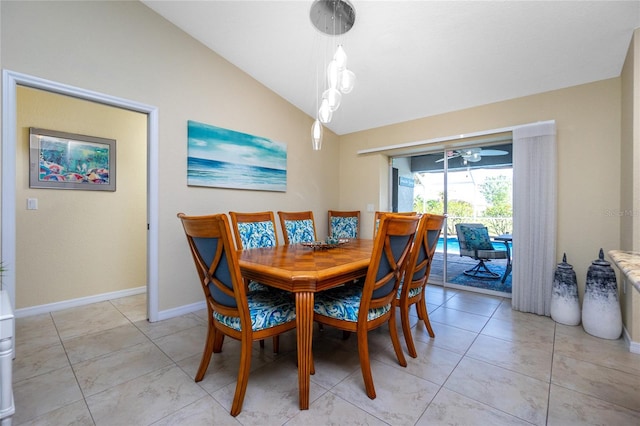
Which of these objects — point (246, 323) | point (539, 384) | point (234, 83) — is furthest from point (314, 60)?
point (539, 384)

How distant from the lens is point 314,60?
290 cm

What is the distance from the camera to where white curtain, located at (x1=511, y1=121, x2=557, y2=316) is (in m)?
2.72

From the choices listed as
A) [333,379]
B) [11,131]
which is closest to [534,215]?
[333,379]

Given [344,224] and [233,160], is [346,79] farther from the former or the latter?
[344,224]

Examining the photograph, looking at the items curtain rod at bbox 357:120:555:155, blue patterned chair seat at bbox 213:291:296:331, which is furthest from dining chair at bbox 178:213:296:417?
curtain rod at bbox 357:120:555:155

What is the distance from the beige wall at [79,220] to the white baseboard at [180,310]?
3.68ft

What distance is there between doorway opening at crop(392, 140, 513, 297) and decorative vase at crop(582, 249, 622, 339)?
3.09 ft

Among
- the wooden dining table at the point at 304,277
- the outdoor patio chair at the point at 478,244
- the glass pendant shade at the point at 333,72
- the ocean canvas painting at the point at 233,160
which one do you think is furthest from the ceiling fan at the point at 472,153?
the wooden dining table at the point at 304,277

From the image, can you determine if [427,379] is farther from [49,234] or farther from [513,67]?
[49,234]

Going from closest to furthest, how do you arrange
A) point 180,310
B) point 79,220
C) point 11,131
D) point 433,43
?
point 11,131 → point 433,43 → point 180,310 → point 79,220

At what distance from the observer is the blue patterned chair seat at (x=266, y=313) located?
1.45m

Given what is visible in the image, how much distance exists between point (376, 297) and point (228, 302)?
2.74 feet

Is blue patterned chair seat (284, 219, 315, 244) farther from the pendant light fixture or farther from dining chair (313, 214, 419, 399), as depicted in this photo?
dining chair (313, 214, 419, 399)

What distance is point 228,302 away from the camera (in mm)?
1451
